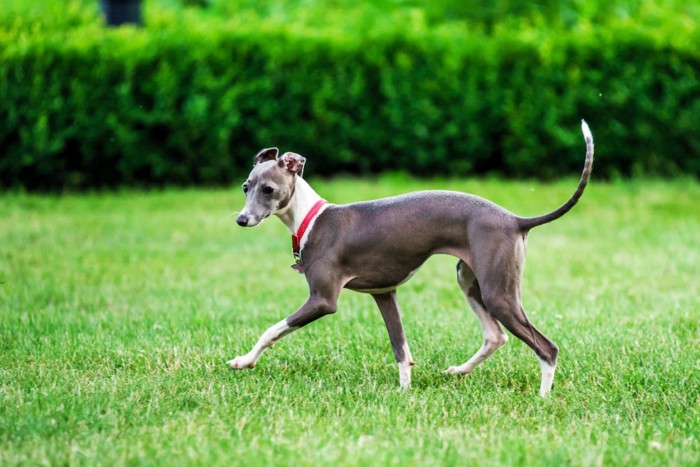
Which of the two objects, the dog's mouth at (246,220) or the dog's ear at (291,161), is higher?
the dog's ear at (291,161)

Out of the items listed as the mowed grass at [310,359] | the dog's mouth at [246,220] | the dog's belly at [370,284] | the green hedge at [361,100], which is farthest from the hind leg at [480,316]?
the green hedge at [361,100]

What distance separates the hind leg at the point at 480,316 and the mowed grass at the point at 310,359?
140 millimetres

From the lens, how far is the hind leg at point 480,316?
4953 mm

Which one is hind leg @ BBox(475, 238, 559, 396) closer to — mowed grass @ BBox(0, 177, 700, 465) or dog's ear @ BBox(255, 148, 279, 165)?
mowed grass @ BBox(0, 177, 700, 465)

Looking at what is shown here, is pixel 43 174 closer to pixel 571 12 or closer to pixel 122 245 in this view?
pixel 122 245

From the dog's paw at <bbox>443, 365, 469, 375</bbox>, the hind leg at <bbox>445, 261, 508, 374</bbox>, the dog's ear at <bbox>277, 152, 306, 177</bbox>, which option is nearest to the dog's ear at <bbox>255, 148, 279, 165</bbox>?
the dog's ear at <bbox>277, 152, 306, 177</bbox>

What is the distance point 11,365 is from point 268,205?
1.67 metres

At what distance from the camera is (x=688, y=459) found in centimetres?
382

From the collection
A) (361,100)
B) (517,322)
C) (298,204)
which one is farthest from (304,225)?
(361,100)

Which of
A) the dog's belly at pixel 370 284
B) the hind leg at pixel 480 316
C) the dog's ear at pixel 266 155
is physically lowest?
the hind leg at pixel 480 316

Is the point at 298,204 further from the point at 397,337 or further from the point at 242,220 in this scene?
the point at 397,337

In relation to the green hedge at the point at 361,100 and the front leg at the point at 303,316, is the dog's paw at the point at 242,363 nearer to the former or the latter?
the front leg at the point at 303,316

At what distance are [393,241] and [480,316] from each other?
0.67m

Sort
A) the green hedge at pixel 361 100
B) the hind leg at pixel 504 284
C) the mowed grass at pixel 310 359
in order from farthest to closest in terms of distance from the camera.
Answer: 1. the green hedge at pixel 361 100
2. the hind leg at pixel 504 284
3. the mowed grass at pixel 310 359
